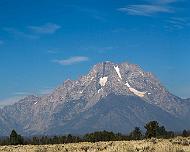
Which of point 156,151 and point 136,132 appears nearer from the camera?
point 156,151

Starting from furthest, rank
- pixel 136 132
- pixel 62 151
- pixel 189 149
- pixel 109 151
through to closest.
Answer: pixel 136 132
pixel 62 151
pixel 109 151
pixel 189 149

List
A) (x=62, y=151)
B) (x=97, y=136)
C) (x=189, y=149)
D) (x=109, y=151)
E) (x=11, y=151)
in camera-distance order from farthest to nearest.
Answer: (x=97, y=136) → (x=11, y=151) → (x=62, y=151) → (x=109, y=151) → (x=189, y=149)

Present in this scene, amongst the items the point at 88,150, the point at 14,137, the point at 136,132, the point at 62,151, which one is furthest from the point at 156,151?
the point at 136,132

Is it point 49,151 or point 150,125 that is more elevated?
point 150,125

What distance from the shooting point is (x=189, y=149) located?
84.7 ft

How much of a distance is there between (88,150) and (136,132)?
159 m

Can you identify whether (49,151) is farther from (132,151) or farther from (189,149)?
(189,149)

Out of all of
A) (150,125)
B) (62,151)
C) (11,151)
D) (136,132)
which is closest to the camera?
(62,151)

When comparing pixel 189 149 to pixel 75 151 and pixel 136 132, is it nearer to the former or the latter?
pixel 75 151

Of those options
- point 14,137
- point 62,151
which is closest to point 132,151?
point 62,151

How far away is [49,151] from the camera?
104 feet

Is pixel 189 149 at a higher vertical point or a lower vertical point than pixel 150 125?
lower

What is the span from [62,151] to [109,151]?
422 centimetres

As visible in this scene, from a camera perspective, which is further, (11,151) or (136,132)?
(136,132)
